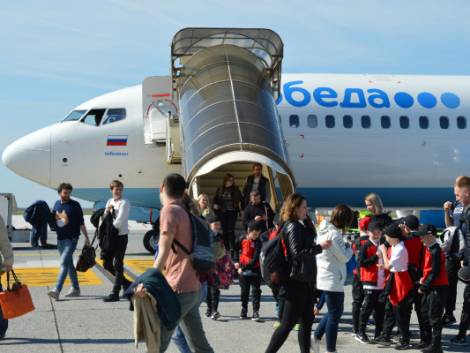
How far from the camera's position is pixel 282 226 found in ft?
24.4

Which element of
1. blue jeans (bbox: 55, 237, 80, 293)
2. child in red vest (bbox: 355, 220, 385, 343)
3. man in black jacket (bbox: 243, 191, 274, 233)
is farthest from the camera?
man in black jacket (bbox: 243, 191, 274, 233)

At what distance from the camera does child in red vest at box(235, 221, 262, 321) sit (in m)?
10.2

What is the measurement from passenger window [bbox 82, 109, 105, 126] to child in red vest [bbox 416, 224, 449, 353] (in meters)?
12.1

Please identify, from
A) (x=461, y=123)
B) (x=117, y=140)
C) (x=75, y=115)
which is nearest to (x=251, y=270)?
(x=117, y=140)

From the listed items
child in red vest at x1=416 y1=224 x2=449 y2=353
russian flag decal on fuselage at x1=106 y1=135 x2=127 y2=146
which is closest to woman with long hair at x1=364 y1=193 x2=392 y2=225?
child in red vest at x1=416 y1=224 x2=449 y2=353

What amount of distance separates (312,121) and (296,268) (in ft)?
43.0

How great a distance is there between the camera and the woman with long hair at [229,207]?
553 inches

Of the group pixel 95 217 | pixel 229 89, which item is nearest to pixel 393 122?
pixel 229 89

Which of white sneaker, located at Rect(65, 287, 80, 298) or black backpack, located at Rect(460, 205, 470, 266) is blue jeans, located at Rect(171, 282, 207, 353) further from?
white sneaker, located at Rect(65, 287, 80, 298)

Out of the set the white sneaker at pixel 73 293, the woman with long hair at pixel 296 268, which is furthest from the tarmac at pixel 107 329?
the woman with long hair at pixel 296 268

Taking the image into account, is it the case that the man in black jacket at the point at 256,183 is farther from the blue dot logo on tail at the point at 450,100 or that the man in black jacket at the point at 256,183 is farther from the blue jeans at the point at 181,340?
the blue dot logo on tail at the point at 450,100

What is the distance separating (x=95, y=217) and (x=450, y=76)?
12.8 meters

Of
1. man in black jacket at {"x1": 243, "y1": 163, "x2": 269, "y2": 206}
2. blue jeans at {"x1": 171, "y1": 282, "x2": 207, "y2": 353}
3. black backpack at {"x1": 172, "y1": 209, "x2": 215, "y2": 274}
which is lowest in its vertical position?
blue jeans at {"x1": 171, "y1": 282, "x2": 207, "y2": 353}

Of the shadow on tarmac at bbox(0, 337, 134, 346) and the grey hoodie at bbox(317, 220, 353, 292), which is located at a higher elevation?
the grey hoodie at bbox(317, 220, 353, 292)
